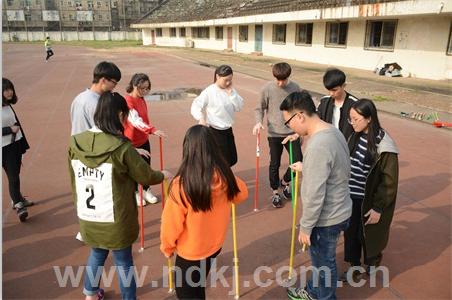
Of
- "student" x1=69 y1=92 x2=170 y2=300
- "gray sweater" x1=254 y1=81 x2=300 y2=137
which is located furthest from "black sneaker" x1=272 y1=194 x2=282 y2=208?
"student" x1=69 y1=92 x2=170 y2=300

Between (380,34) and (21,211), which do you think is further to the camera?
(380,34)

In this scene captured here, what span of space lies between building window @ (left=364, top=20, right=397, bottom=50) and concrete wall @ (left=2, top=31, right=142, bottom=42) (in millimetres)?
56267

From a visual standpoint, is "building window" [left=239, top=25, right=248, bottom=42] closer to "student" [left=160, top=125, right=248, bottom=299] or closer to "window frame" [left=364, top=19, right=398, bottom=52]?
"window frame" [left=364, top=19, right=398, bottom=52]

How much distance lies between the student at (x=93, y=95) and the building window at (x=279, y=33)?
83.3 ft

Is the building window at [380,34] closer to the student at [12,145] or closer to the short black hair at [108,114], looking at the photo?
the student at [12,145]

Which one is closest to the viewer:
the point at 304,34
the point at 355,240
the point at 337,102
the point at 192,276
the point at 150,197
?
the point at 192,276

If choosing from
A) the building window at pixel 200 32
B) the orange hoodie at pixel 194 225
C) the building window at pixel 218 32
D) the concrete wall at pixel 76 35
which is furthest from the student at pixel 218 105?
the concrete wall at pixel 76 35

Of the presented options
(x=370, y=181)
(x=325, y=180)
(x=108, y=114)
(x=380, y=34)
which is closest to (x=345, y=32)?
(x=380, y=34)

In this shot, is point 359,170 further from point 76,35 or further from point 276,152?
point 76,35

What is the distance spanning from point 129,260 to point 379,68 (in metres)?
18.5

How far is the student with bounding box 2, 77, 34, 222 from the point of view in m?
4.24

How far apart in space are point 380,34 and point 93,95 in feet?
60.8

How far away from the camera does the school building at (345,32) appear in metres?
15.4

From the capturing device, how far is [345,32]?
2092 centimetres
